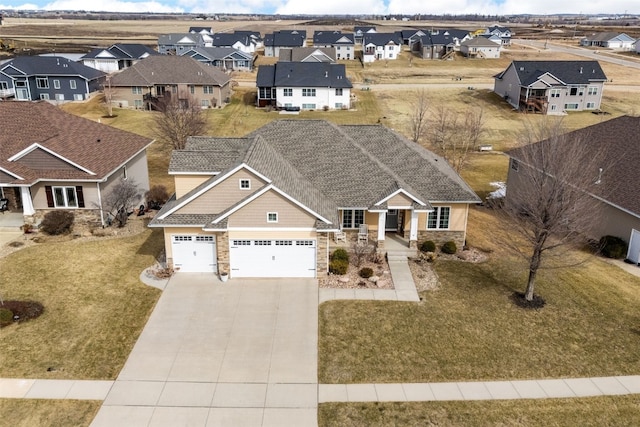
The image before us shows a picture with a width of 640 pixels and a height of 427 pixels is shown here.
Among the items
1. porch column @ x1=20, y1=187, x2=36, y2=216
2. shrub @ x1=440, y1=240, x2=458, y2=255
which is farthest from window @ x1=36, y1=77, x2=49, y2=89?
shrub @ x1=440, y1=240, x2=458, y2=255

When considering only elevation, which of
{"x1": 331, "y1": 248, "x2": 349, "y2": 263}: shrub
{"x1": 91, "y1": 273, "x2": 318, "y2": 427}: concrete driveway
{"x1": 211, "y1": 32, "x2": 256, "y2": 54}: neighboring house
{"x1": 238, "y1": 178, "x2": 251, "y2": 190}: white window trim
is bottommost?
{"x1": 91, "y1": 273, "x2": 318, "y2": 427}: concrete driveway

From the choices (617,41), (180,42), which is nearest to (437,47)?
(617,41)

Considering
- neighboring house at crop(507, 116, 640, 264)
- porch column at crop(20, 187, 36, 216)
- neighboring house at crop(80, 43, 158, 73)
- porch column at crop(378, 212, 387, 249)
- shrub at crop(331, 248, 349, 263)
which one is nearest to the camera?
shrub at crop(331, 248, 349, 263)

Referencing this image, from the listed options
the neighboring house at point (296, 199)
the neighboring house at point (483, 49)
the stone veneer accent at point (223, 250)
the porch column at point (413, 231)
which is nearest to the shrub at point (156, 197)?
the neighboring house at point (296, 199)

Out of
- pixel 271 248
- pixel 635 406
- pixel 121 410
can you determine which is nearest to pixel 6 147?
pixel 271 248

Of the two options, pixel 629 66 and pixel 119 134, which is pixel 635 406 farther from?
pixel 629 66

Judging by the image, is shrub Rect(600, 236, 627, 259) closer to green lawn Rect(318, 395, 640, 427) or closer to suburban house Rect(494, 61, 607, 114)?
green lawn Rect(318, 395, 640, 427)

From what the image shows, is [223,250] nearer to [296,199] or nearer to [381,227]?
[296,199]
